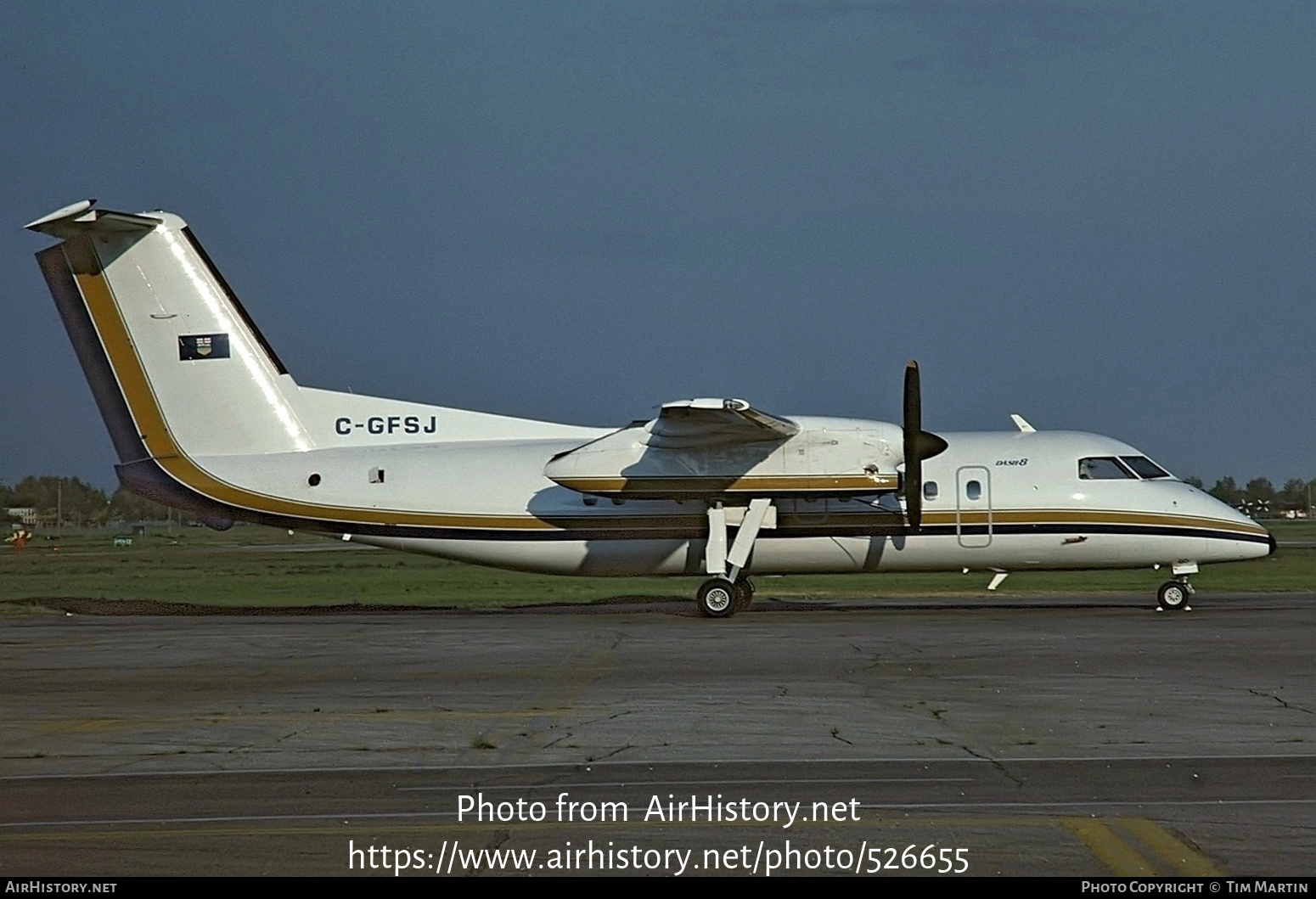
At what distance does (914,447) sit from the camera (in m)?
21.0

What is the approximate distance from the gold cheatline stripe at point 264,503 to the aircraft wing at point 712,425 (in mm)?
1695

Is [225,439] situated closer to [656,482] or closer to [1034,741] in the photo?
[656,482]

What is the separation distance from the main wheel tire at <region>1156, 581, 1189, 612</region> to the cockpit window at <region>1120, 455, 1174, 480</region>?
187 centimetres

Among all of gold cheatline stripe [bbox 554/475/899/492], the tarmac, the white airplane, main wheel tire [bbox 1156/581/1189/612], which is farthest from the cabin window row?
the tarmac

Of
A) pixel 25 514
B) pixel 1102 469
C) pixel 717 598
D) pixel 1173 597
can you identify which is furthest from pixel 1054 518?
pixel 25 514

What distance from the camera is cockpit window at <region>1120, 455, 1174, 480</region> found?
23.2 m

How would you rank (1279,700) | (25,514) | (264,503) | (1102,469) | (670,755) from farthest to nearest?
(25,514)
(264,503)
(1102,469)
(1279,700)
(670,755)

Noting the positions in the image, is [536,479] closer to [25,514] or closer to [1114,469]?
[1114,469]

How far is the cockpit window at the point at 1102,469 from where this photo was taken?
75.8ft

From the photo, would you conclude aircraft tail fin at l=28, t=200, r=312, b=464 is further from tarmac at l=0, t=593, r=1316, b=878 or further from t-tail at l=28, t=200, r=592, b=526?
tarmac at l=0, t=593, r=1316, b=878

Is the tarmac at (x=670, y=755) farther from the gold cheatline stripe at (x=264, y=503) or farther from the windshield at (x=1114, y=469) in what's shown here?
the windshield at (x=1114, y=469)

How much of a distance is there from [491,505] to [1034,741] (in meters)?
14.3

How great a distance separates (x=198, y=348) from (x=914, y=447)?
39.8 ft

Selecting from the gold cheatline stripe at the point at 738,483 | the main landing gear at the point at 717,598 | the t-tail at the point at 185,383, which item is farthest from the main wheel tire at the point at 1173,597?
the t-tail at the point at 185,383
